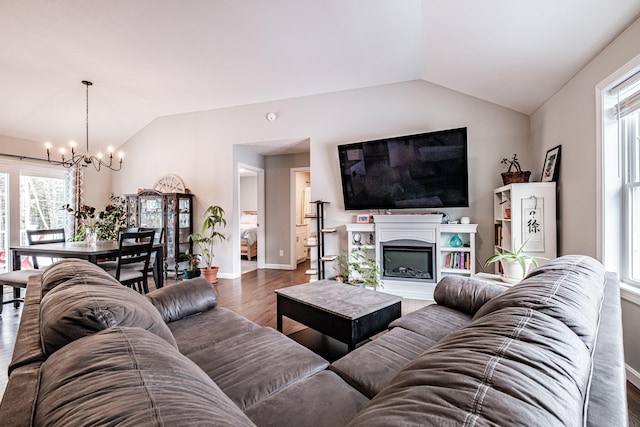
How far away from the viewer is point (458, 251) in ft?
12.4

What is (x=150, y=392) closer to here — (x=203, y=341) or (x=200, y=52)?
(x=203, y=341)

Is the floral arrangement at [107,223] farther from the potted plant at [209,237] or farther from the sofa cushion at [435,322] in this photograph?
the sofa cushion at [435,322]

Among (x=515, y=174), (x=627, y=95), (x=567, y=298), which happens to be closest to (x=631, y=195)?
(x=627, y=95)

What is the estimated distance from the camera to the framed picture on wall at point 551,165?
2885 millimetres

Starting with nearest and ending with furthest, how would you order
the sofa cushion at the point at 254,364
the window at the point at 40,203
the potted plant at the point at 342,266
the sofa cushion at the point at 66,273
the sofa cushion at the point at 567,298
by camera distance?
the sofa cushion at the point at 567,298, the sofa cushion at the point at 254,364, the sofa cushion at the point at 66,273, the potted plant at the point at 342,266, the window at the point at 40,203

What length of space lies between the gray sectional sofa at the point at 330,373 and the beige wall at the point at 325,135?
112 inches

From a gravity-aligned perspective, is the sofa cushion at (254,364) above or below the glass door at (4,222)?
below

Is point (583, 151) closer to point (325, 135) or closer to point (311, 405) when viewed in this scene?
point (311, 405)

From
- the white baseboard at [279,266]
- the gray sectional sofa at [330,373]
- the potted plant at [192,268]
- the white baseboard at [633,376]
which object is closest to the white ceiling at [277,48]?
the gray sectional sofa at [330,373]

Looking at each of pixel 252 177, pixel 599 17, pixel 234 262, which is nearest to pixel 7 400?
pixel 599 17

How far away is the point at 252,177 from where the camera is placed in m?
8.75

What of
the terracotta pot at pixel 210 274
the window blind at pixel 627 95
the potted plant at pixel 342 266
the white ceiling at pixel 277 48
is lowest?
the terracotta pot at pixel 210 274

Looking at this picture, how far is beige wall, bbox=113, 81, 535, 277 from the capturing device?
148 inches

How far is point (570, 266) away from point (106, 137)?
22.3ft
